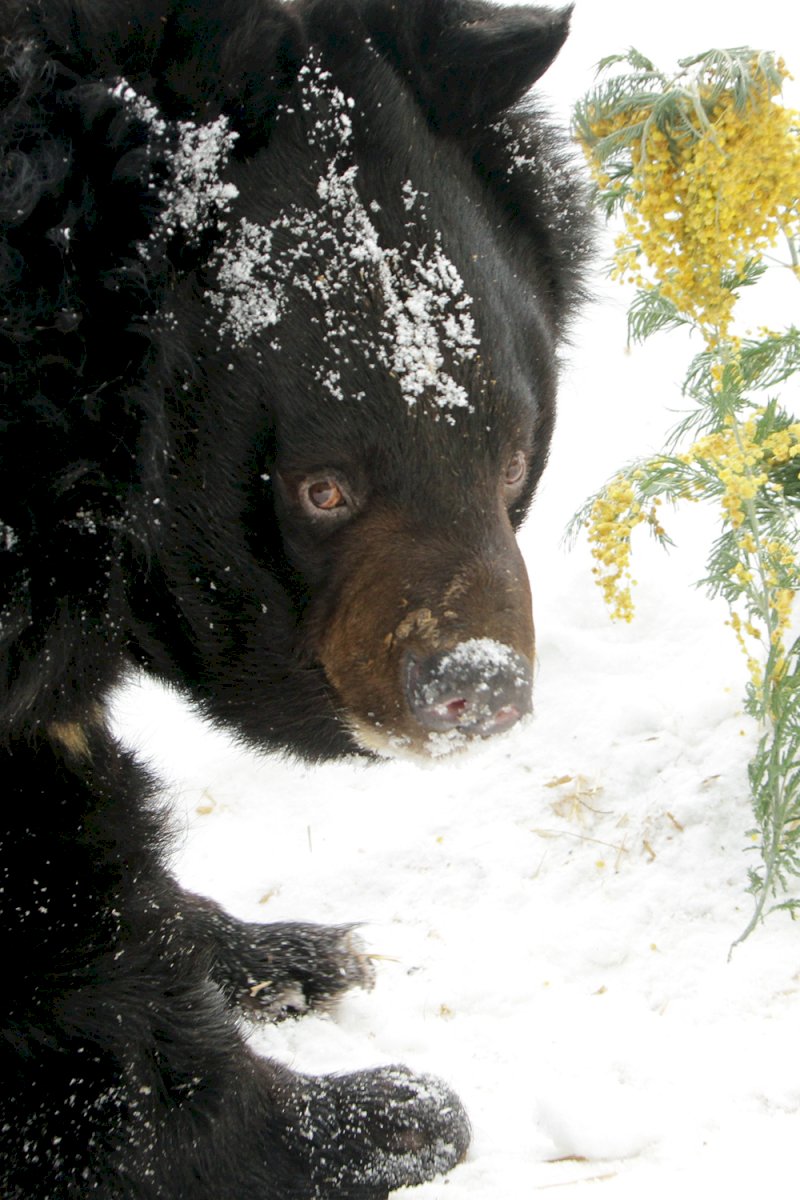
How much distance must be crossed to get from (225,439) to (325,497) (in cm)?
21

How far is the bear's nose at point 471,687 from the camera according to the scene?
2.30 meters

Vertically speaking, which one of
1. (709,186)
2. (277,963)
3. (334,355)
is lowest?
(277,963)

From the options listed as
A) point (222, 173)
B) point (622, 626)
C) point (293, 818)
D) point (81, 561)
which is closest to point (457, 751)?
point (81, 561)

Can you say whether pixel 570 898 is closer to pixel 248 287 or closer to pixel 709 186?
pixel 709 186

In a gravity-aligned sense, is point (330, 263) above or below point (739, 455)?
below

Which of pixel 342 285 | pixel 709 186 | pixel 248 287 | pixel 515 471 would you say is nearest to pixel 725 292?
pixel 709 186

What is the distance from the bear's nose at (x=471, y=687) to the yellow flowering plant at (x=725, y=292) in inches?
40.6

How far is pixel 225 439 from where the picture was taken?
2.30 metres

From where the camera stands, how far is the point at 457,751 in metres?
2.44

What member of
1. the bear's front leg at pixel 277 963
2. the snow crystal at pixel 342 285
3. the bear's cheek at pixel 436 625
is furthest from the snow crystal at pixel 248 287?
the bear's front leg at pixel 277 963

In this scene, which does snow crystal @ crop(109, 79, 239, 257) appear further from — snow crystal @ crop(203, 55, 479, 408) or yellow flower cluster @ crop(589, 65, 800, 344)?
yellow flower cluster @ crop(589, 65, 800, 344)

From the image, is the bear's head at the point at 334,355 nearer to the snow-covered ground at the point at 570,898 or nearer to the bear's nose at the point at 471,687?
the bear's nose at the point at 471,687

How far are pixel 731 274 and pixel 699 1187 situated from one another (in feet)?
7.21

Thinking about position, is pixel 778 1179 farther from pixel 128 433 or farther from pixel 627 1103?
pixel 128 433
